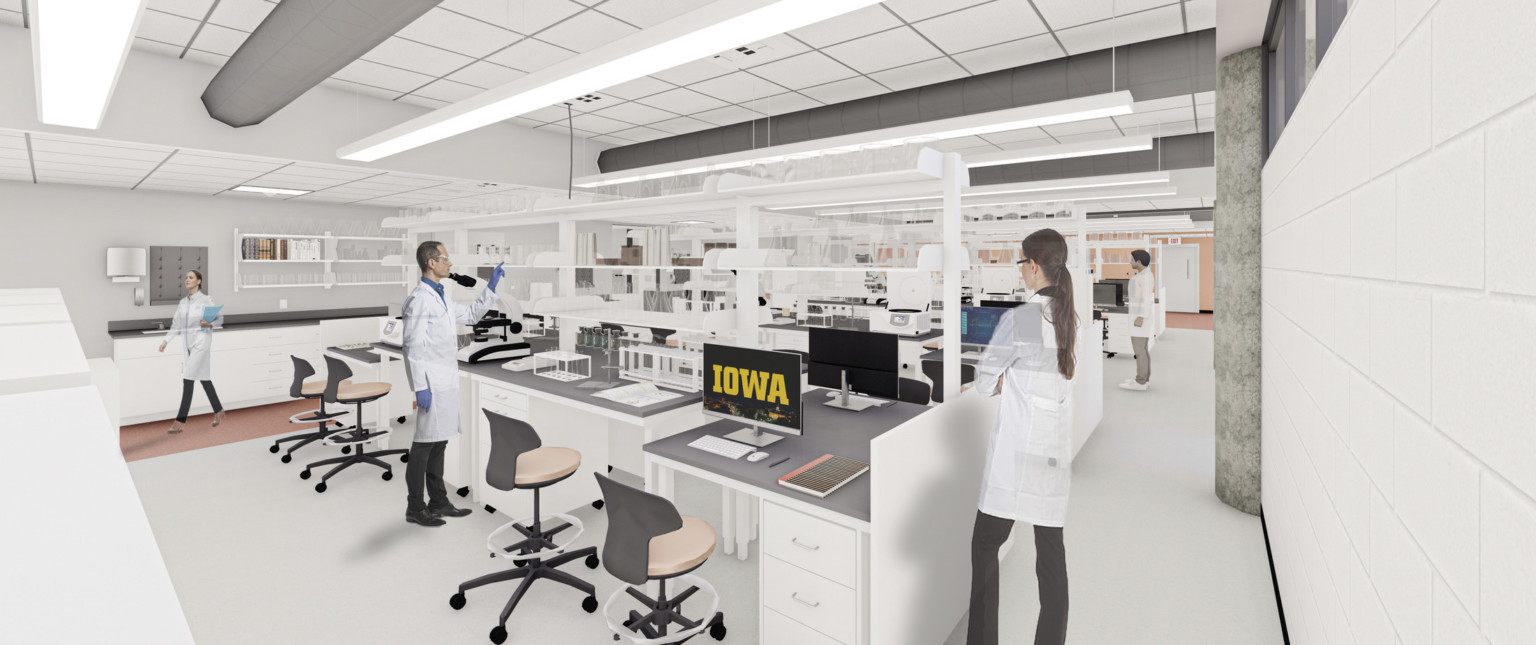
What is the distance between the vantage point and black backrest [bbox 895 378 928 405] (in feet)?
12.1

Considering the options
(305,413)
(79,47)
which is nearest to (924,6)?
(79,47)

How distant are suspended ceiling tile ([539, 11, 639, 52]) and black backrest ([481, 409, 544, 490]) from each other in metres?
2.23

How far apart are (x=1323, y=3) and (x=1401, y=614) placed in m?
1.92

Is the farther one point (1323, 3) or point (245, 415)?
point (245, 415)

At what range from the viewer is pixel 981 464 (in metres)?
2.95

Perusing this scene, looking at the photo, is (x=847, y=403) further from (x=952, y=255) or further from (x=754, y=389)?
(x=952, y=255)

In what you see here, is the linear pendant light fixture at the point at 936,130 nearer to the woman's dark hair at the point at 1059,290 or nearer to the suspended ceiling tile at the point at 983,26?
the suspended ceiling tile at the point at 983,26

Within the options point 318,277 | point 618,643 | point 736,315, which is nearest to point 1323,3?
point 736,315

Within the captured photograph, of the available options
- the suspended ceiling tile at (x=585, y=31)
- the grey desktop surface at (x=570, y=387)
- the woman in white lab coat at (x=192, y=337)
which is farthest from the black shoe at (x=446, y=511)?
the woman in white lab coat at (x=192, y=337)

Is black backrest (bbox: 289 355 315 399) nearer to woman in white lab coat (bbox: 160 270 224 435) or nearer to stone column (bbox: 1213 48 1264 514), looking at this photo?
woman in white lab coat (bbox: 160 270 224 435)

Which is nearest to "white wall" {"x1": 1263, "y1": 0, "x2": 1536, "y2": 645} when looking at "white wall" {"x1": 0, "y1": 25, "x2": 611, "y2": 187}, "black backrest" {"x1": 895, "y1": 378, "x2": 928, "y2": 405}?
"black backrest" {"x1": 895, "y1": 378, "x2": 928, "y2": 405}

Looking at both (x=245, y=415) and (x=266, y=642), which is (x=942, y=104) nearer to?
(x=266, y=642)

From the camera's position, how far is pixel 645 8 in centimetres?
368

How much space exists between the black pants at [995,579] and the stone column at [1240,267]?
2167 mm
